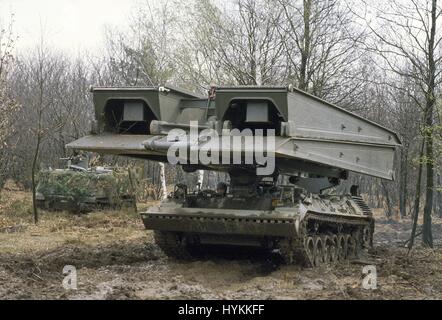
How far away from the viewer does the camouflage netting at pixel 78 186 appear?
17.0 meters

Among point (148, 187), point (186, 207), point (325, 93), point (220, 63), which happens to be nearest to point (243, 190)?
point (186, 207)

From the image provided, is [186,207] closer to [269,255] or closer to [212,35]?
[269,255]

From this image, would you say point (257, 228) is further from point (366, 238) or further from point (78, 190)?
point (78, 190)

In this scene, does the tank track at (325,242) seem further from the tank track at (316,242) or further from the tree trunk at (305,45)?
the tree trunk at (305,45)

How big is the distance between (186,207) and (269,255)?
1.75 meters

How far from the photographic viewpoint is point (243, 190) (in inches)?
367

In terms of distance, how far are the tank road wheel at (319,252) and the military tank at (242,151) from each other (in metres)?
0.02

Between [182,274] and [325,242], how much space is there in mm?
2356

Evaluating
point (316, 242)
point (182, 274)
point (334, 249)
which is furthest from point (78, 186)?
point (316, 242)

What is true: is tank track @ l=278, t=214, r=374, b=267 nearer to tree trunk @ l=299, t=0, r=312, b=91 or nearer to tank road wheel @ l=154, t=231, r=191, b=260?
tank road wheel @ l=154, t=231, r=191, b=260

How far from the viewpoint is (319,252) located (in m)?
9.48

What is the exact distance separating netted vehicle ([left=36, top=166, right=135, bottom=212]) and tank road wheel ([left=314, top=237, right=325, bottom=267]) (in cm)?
884

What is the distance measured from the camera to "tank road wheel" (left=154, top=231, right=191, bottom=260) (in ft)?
31.2

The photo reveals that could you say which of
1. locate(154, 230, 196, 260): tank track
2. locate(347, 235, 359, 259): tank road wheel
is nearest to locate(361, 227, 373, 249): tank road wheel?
locate(347, 235, 359, 259): tank road wheel
